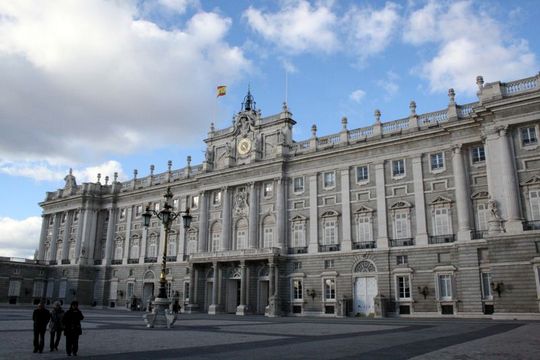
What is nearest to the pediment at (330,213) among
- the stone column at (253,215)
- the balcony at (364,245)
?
the balcony at (364,245)

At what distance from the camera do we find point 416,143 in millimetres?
40812

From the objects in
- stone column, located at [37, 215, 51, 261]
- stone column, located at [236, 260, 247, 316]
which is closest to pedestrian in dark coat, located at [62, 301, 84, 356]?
stone column, located at [236, 260, 247, 316]

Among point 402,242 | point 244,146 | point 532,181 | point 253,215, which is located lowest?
point 402,242

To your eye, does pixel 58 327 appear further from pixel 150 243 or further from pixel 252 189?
pixel 150 243

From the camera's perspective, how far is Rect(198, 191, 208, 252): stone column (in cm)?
5260

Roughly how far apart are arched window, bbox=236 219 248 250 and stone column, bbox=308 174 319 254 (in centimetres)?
786

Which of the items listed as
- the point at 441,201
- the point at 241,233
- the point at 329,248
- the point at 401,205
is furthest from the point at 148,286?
the point at 441,201

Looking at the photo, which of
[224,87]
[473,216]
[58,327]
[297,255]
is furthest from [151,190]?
[58,327]

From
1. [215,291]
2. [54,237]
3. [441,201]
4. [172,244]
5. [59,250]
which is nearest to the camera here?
[441,201]

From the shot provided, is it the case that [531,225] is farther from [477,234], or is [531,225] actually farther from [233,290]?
[233,290]

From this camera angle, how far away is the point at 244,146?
5247 cm

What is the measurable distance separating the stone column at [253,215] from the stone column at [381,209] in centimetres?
1284

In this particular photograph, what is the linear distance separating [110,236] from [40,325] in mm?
53082

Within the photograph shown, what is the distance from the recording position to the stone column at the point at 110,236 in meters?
63.3
